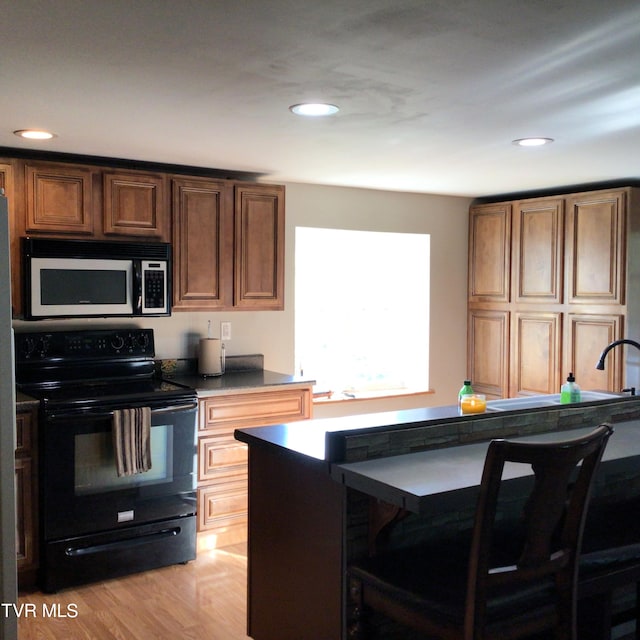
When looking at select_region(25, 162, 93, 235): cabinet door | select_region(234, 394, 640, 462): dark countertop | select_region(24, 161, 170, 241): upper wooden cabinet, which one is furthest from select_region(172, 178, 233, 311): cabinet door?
select_region(234, 394, 640, 462): dark countertop

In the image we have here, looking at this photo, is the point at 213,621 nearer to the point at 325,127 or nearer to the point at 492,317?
the point at 325,127

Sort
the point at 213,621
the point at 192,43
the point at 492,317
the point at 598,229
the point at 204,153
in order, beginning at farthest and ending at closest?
the point at 492,317 < the point at 598,229 < the point at 204,153 < the point at 213,621 < the point at 192,43

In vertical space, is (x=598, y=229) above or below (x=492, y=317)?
above

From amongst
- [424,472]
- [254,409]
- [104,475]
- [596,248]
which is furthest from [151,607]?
[596,248]

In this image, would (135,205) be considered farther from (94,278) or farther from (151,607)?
(151,607)

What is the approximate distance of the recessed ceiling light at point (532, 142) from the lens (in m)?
3.29

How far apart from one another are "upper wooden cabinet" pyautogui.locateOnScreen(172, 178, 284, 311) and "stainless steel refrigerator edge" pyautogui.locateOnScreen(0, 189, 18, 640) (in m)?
2.09

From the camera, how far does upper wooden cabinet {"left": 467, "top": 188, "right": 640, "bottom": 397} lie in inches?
177

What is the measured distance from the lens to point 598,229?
456 centimetres

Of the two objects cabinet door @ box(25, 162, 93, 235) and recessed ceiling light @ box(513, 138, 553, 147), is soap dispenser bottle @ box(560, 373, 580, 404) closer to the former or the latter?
recessed ceiling light @ box(513, 138, 553, 147)


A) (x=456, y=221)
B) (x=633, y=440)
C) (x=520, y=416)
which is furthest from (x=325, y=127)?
(x=456, y=221)

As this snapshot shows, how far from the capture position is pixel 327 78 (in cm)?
230

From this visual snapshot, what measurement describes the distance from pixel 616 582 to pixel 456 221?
12.2 feet

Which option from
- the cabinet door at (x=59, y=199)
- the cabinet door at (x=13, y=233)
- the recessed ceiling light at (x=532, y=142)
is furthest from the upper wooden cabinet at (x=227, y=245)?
the recessed ceiling light at (x=532, y=142)
